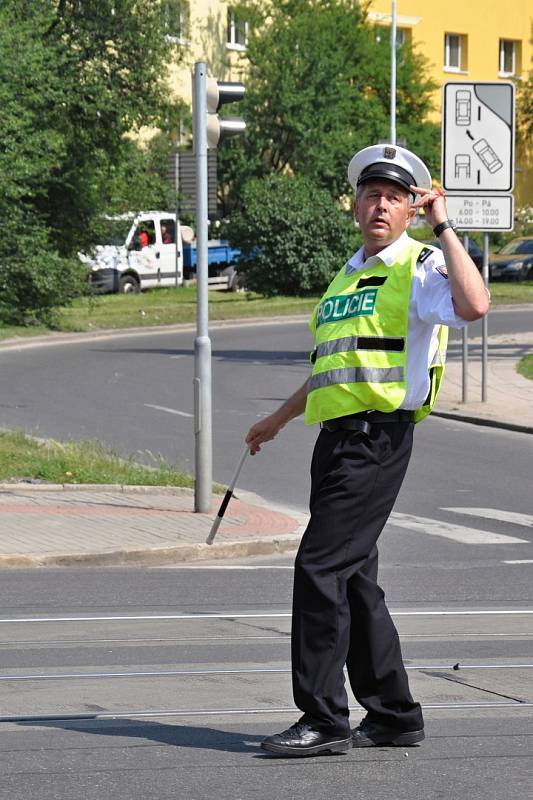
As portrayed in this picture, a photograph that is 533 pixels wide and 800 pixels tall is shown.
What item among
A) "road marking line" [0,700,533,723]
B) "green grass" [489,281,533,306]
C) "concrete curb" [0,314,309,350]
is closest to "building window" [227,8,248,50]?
"green grass" [489,281,533,306]

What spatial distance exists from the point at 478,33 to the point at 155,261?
29.1 meters

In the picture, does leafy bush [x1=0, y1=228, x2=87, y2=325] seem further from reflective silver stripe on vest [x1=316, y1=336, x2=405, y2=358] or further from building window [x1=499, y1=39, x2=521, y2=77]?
building window [x1=499, y1=39, x2=521, y2=77]

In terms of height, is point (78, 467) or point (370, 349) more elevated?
point (370, 349)

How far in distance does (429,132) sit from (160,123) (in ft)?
85.3

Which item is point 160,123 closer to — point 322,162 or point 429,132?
point 322,162

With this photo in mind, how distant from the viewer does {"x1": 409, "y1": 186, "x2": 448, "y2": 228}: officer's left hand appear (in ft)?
15.8

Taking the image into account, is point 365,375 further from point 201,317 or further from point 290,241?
point 290,241

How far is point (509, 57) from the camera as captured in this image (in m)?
70.6

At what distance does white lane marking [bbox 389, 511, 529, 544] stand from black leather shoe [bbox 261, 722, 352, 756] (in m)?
6.00

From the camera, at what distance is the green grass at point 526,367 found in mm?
24439

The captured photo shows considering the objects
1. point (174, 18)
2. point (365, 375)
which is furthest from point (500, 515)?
point (174, 18)

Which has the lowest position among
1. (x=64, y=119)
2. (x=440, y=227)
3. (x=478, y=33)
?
(x=440, y=227)

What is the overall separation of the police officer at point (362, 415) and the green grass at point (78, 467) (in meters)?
8.02

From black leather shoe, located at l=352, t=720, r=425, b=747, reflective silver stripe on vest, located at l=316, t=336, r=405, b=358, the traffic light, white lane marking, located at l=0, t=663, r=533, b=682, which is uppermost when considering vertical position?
the traffic light
